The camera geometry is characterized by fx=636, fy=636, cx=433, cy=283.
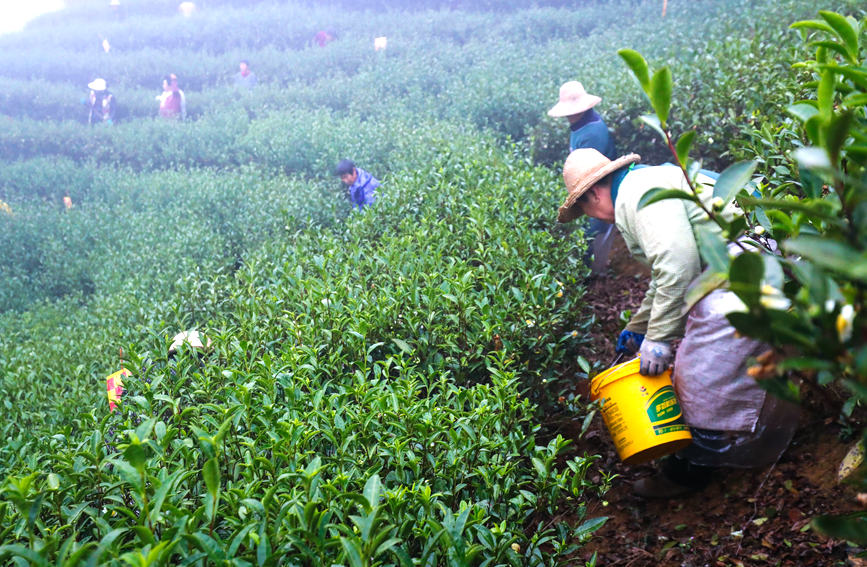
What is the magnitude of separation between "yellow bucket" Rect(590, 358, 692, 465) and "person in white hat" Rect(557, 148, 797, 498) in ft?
0.24

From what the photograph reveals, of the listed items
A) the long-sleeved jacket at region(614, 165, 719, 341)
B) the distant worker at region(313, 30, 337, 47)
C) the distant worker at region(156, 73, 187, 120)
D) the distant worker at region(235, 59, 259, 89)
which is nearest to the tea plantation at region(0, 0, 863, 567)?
the distant worker at region(156, 73, 187, 120)

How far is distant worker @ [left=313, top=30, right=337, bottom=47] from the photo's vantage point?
777 inches

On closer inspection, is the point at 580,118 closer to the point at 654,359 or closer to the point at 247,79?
the point at 654,359

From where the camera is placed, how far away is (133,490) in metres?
1.79

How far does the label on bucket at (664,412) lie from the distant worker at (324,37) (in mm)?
18756

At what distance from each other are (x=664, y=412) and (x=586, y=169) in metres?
1.30

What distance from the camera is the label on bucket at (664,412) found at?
2.81 m

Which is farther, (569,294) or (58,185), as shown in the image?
(58,185)

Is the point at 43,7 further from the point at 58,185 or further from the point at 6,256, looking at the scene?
the point at 6,256

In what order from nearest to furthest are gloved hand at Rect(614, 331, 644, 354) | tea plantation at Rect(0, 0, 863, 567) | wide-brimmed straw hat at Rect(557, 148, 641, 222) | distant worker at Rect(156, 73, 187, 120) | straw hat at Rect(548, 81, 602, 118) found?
1. tea plantation at Rect(0, 0, 863, 567)
2. wide-brimmed straw hat at Rect(557, 148, 641, 222)
3. gloved hand at Rect(614, 331, 644, 354)
4. straw hat at Rect(548, 81, 602, 118)
5. distant worker at Rect(156, 73, 187, 120)

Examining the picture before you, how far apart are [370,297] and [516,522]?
5.79ft

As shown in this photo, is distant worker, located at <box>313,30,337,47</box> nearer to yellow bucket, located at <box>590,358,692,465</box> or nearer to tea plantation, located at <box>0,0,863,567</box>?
tea plantation, located at <box>0,0,863,567</box>

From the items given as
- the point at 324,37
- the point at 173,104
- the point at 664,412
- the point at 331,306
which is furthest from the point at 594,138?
the point at 324,37

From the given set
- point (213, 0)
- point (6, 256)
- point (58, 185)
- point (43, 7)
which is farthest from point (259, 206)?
point (43, 7)
